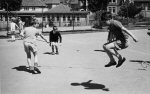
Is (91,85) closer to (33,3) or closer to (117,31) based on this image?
(117,31)

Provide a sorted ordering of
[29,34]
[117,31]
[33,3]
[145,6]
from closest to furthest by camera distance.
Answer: [117,31]
[29,34]
[145,6]
[33,3]

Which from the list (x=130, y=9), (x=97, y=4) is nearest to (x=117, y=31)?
(x=130, y=9)

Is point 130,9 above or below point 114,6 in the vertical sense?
below

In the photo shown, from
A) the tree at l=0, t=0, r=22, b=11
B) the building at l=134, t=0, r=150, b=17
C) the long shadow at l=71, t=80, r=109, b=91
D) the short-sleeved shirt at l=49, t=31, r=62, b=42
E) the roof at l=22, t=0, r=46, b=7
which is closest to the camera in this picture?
the long shadow at l=71, t=80, r=109, b=91

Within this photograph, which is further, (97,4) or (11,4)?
(97,4)

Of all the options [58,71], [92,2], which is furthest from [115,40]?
[92,2]

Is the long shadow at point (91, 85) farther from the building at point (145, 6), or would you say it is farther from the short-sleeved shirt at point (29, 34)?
the building at point (145, 6)

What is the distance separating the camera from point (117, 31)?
813cm

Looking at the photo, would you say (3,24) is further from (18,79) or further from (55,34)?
(18,79)

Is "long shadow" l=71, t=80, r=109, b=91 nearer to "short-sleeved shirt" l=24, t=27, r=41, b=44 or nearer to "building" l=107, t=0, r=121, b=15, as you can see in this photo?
"short-sleeved shirt" l=24, t=27, r=41, b=44

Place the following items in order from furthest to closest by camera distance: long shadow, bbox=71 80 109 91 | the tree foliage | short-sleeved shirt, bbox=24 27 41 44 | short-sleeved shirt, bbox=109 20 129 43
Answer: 1. the tree foliage
2. short-sleeved shirt, bbox=24 27 41 44
3. short-sleeved shirt, bbox=109 20 129 43
4. long shadow, bbox=71 80 109 91

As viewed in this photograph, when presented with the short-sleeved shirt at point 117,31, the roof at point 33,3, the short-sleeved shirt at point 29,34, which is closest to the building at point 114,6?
the roof at point 33,3

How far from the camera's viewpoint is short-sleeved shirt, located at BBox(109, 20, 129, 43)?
8023mm

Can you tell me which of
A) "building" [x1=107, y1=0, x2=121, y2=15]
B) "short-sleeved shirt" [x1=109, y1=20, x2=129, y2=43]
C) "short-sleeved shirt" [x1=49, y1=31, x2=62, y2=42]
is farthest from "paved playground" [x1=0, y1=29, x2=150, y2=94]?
"building" [x1=107, y1=0, x2=121, y2=15]
